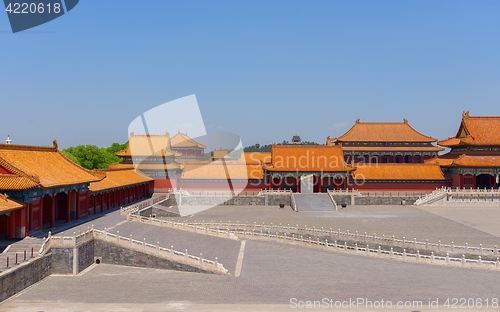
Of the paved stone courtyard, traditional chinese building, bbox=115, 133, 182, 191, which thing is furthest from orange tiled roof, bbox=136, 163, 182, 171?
the paved stone courtyard

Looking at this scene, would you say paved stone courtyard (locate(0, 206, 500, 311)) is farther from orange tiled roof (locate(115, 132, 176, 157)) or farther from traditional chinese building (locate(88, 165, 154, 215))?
orange tiled roof (locate(115, 132, 176, 157))

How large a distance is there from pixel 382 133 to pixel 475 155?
14.1 meters

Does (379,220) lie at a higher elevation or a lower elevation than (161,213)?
lower

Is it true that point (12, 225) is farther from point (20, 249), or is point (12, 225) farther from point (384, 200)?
point (384, 200)

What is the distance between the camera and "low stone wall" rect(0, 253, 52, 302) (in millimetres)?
23083

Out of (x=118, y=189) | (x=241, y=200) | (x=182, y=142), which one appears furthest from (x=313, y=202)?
(x=182, y=142)

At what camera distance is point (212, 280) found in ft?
90.9

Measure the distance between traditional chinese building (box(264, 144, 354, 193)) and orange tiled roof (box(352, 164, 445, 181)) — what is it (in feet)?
8.53

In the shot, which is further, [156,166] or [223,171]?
[223,171]

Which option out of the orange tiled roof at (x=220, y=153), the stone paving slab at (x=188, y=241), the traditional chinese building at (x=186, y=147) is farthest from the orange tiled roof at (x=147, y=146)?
the orange tiled roof at (x=220, y=153)

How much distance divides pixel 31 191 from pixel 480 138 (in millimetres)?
51722

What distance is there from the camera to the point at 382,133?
73.2 metres

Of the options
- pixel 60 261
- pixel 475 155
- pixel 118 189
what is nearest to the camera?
pixel 60 261

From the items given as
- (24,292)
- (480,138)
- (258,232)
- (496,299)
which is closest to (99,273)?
(24,292)
